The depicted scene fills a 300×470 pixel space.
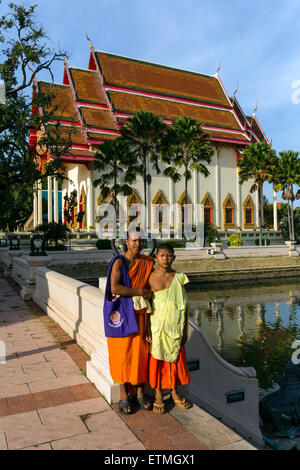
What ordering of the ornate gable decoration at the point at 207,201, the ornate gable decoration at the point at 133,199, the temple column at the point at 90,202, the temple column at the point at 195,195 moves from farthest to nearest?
the ornate gable decoration at the point at 207,201 < the temple column at the point at 195,195 < the ornate gable decoration at the point at 133,199 < the temple column at the point at 90,202

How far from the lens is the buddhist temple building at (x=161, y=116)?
3172cm

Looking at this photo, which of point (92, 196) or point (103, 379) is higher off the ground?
point (92, 196)

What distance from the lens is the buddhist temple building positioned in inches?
Answer: 1249

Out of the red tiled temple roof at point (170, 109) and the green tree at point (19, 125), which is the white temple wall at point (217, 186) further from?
the green tree at point (19, 125)

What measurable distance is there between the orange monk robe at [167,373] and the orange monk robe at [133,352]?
0.26 feet

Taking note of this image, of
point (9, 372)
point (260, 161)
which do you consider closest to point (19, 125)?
point (9, 372)

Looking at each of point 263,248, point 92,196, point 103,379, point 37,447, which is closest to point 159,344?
point 103,379

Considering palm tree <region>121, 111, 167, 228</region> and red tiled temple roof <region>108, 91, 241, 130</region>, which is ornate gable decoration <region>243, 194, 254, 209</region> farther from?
palm tree <region>121, 111, 167, 228</region>

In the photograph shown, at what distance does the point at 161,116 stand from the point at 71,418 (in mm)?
34282

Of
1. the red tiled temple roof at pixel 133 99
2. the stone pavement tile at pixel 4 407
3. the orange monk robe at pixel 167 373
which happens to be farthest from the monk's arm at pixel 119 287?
the red tiled temple roof at pixel 133 99

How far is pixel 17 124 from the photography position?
1194cm

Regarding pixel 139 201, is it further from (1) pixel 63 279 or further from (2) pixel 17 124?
(1) pixel 63 279

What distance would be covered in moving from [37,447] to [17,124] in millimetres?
11115

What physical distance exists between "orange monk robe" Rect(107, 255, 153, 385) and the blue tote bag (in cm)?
6
